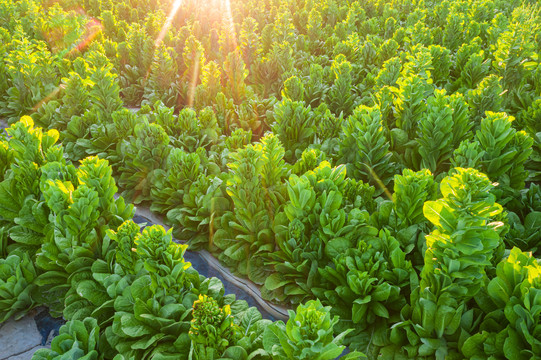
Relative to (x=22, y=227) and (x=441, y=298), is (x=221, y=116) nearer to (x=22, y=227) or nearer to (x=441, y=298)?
(x=22, y=227)

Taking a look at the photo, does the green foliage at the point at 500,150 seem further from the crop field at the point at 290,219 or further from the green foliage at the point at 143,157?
the green foliage at the point at 143,157

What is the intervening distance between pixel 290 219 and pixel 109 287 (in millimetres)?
1590

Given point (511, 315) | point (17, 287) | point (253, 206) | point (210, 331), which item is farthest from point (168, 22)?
point (511, 315)

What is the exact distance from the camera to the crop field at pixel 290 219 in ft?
7.79

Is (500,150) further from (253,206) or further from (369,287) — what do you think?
(253,206)

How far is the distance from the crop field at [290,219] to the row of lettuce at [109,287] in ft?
0.05

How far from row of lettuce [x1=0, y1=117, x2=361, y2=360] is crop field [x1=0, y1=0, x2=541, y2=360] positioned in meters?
0.02

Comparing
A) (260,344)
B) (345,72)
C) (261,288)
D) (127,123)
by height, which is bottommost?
(261,288)

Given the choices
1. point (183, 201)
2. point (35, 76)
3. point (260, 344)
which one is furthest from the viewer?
point (35, 76)

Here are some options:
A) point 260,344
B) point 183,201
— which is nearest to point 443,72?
point 183,201

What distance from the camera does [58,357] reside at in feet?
8.05

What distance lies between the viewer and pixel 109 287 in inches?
116

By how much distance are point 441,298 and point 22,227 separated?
12.8 feet

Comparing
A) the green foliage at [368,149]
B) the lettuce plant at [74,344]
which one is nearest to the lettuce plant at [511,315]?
the green foliage at [368,149]
